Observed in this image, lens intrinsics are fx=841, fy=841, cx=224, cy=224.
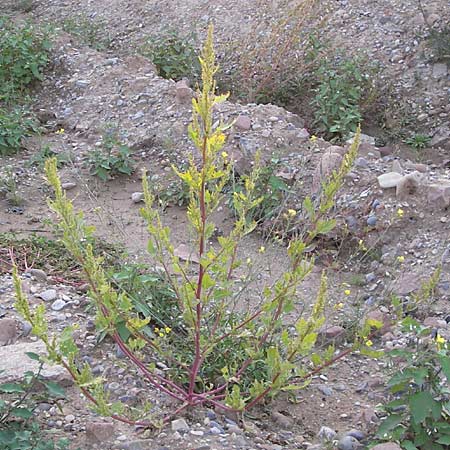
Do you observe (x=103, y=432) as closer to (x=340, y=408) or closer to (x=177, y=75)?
(x=340, y=408)

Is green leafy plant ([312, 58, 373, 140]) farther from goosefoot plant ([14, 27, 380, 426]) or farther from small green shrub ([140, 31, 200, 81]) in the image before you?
goosefoot plant ([14, 27, 380, 426])

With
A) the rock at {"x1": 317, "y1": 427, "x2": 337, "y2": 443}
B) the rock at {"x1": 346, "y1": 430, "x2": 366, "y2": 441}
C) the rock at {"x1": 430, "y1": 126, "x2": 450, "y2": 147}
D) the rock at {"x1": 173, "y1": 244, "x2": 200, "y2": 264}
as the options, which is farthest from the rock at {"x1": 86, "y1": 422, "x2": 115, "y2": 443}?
the rock at {"x1": 430, "y1": 126, "x2": 450, "y2": 147}

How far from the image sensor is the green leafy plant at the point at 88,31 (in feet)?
25.2

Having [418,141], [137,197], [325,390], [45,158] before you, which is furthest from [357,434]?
[418,141]

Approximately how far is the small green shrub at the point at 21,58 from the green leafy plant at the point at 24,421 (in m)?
3.95

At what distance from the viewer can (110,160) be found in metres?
5.70

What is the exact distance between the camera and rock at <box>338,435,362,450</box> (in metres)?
3.20

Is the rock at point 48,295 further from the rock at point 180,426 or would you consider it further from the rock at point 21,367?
the rock at point 180,426

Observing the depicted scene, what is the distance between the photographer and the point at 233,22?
7766 mm

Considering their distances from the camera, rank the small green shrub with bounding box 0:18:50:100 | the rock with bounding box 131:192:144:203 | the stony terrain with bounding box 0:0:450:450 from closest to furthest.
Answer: the stony terrain with bounding box 0:0:450:450
the rock with bounding box 131:192:144:203
the small green shrub with bounding box 0:18:50:100

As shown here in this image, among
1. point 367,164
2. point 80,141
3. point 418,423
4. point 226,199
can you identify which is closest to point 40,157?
point 80,141

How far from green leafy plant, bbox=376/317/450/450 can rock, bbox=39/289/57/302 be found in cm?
163

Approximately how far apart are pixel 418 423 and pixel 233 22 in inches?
213

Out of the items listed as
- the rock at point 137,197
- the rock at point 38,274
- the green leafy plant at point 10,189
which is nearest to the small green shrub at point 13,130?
the green leafy plant at point 10,189
